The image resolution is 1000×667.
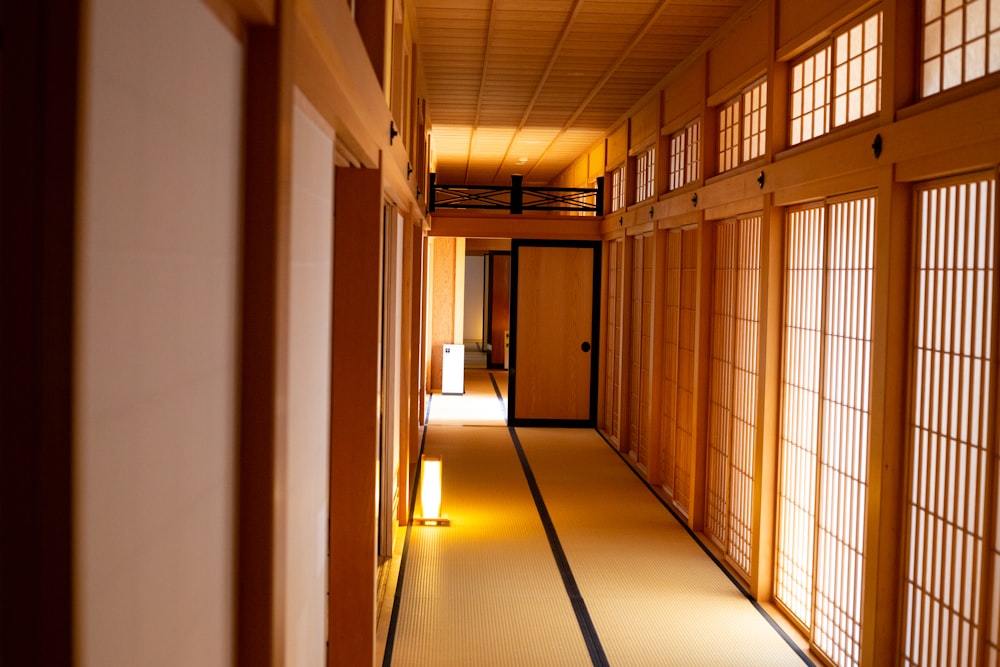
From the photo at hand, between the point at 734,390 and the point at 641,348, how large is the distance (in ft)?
11.0

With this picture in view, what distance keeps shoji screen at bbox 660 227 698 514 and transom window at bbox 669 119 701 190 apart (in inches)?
18.3

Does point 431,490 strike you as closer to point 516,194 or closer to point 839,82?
point 839,82

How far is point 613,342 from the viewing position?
37.2 feet

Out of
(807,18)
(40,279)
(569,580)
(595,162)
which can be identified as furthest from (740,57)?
(595,162)

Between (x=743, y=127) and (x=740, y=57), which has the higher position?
(x=740, y=57)

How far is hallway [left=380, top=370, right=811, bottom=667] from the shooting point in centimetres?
454

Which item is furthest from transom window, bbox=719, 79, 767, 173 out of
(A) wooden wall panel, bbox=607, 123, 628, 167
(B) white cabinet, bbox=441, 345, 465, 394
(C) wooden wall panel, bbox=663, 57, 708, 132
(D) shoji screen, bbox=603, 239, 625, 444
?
(B) white cabinet, bbox=441, 345, 465, 394

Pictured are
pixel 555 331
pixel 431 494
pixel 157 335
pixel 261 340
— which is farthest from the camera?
pixel 555 331

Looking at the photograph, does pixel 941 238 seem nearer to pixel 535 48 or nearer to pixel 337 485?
pixel 337 485

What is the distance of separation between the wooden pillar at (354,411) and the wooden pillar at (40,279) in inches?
106

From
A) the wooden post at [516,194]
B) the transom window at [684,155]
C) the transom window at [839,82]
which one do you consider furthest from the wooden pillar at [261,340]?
the wooden post at [516,194]

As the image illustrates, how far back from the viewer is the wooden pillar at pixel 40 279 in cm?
84

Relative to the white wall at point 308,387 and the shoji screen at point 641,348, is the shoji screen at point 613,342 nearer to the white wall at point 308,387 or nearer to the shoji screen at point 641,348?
the shoji screen at point 641,348

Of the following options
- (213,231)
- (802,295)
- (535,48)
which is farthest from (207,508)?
(535,48)
